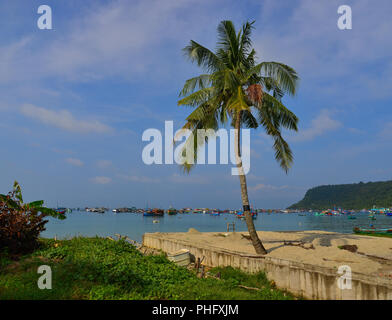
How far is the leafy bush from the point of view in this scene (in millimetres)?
11336

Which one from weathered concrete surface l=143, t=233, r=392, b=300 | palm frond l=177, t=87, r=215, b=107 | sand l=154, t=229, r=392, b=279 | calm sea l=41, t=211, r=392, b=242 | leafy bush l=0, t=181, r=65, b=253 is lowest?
calm sea l=41, t=211, r=392, b=242

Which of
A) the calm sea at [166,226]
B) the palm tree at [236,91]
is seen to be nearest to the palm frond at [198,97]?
the palm tree at [236,91]

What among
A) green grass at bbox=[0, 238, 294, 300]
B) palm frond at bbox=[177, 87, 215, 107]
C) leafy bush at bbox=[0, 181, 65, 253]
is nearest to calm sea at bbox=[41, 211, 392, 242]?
leafy bush at bbox=[0, 181, 65, 253]

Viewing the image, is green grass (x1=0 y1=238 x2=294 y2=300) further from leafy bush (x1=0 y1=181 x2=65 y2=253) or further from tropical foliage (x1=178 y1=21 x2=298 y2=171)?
tropical foliage (x1=178 y1=21 x2=298 y2=171)

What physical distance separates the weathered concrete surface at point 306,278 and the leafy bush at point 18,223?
848 cm

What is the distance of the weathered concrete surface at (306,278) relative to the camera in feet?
26.5

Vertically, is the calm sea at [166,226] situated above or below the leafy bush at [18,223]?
below

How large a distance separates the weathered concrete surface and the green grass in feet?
1.49

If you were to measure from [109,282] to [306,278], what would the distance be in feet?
22.2

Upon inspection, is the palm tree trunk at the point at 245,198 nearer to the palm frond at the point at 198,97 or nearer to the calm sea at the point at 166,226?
the palm frond at the point at 198,97

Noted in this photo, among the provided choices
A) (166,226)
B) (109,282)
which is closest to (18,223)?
(109,282)

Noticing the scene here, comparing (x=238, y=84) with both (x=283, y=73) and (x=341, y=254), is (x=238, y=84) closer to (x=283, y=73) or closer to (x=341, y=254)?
(x=283, y=73)

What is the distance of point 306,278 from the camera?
9.71 m
